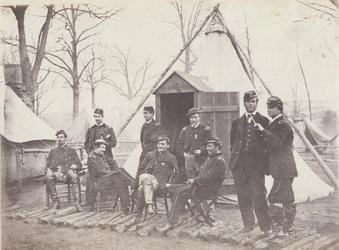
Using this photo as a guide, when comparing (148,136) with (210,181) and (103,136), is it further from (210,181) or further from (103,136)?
(210,181)

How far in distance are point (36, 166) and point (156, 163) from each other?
1.41 m

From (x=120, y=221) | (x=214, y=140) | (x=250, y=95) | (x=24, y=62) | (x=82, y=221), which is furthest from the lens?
(x=24, y=62)

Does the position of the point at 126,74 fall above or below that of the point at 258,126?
above

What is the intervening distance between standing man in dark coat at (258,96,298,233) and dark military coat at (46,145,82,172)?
2.08 metres

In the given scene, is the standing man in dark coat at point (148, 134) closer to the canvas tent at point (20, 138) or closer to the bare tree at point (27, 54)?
the canvas tent at point (20, 138)

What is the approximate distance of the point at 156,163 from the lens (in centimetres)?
478

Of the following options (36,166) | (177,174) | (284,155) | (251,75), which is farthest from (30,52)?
(284,155)

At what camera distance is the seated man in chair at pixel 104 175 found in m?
4.91

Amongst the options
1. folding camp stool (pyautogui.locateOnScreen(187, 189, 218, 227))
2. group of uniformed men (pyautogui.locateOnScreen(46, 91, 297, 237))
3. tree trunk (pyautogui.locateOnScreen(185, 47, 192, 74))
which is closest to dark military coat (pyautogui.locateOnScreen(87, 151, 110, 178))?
group of uniformed men (pyautogui.locateOnScreen(46, 91, 297, 237))

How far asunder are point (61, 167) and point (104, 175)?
51cm

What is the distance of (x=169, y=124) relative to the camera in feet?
16.5

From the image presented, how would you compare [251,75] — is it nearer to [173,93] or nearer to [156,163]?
[173,93]

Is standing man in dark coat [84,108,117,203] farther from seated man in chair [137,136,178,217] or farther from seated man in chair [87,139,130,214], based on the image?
seated man in chair [137,136,178,217]

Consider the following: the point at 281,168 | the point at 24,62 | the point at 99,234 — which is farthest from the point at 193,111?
the point at 24,62
